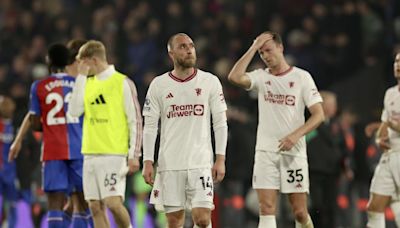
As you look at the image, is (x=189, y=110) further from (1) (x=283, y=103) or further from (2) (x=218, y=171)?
(1) (x=283, y=103)

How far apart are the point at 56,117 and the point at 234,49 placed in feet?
26.6

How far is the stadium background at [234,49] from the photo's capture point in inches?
634

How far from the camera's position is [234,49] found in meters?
19.3

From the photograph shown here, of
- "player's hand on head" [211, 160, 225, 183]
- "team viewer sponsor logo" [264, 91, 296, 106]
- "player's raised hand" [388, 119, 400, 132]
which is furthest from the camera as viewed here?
"player's raised hand" [388, 119, 400, 132]

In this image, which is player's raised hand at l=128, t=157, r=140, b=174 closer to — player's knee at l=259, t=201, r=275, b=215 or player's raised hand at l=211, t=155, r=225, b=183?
player's raised hand at l=211, t=155, r=225, b=183

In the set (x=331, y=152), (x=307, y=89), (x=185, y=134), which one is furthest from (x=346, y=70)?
(x=185, y=134)

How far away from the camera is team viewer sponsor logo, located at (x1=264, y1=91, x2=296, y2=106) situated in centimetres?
1090

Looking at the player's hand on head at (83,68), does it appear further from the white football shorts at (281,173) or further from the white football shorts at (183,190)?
the white football shorts at (281,173)

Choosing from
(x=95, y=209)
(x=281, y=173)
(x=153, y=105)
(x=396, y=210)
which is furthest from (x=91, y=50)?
(x=396, y=210)

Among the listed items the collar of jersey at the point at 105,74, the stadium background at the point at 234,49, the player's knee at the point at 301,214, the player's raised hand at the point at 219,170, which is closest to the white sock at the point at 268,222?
the player's knee at the point at 301,214

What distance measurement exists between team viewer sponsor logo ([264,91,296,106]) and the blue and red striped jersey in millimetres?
2055

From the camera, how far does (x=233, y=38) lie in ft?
64.2

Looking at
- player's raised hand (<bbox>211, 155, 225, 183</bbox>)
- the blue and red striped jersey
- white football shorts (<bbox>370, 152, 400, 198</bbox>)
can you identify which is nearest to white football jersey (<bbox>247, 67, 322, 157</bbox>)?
white football shorts (<bbox>370, 152, 400, 198</bbox>)

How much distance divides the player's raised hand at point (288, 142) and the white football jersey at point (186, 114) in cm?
86
